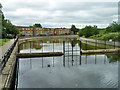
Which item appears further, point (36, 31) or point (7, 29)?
point (36, 31)

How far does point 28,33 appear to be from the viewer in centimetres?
10012

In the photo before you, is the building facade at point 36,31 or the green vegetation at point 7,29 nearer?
the green vegetation at point 7,29

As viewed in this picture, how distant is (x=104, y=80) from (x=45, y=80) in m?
4.82

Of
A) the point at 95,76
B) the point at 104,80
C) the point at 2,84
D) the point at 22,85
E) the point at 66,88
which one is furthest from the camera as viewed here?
the point at 95,76

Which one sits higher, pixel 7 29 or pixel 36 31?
pixel 36 31

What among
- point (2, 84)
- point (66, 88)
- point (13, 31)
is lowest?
point (66, 88)

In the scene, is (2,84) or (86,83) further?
(86,83)

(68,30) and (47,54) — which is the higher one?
(68,30)

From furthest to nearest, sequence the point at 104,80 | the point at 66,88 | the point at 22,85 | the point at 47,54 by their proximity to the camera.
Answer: the point at 47,54
the point at 104,80
the point at 22,85
the point at 66,88

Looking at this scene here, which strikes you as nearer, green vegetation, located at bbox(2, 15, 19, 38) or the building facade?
green vegetation, located at bbox(2, 15, 19, 38)

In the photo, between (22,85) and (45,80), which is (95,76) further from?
(22,85)

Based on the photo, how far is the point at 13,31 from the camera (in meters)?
54.9

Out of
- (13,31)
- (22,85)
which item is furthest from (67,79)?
(13,31)

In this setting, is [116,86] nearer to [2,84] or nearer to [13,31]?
[2,84]
